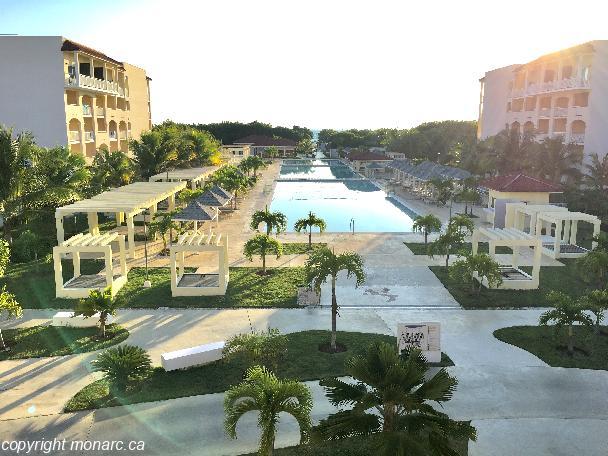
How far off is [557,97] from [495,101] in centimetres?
1055

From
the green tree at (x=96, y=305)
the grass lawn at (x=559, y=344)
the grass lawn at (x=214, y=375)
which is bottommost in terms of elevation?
the grass lawn at (x=559, y=344)

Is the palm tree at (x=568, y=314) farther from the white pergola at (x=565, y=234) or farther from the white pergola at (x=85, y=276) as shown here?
the white pergola at (x=85, y=276)

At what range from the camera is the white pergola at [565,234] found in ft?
78.2

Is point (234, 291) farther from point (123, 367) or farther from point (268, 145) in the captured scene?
point (268, 145)

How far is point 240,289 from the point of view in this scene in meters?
18.9

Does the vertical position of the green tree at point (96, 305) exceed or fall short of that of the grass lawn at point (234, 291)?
it exceeds it

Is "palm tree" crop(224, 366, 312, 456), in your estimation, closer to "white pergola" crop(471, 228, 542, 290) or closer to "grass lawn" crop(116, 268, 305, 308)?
"grass lawn" crop(116, 268, 305, 308)

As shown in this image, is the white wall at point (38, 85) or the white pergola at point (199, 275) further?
the white wall at point (38, 85)

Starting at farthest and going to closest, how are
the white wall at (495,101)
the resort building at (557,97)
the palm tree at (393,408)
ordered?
1. the white wall at (495,101)
2. the resort building at (557,97)
3. the palm tree at (393,408)

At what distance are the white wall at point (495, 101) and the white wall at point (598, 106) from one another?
41.8 feet

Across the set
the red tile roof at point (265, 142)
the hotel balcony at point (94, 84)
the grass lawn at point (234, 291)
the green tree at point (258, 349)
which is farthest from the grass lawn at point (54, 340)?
the red tile roof at point (265, 142)

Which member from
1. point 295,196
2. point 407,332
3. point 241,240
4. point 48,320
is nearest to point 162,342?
point 48,320

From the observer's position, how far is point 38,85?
37625mm

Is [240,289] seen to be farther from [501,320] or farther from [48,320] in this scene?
[501,320]
